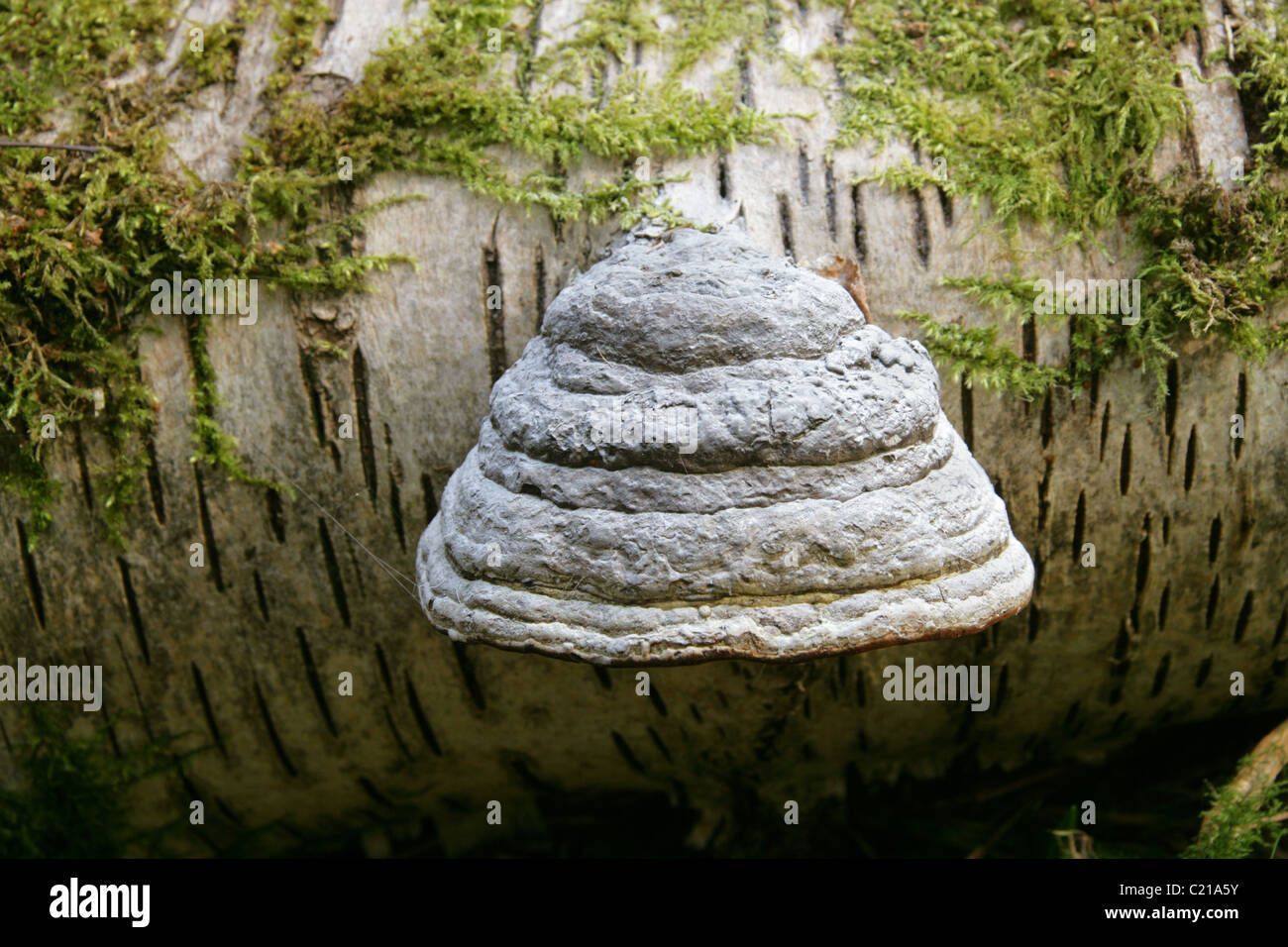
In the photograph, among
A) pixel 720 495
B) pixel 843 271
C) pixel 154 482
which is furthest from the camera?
pixel 154 482

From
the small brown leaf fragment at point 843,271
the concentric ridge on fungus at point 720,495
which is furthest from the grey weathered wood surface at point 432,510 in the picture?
the concentric ridge on fungus at point 720,495

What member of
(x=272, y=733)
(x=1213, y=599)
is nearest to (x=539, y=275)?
(x=272, y=733)

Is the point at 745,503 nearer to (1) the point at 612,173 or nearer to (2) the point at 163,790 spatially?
(1) the point at 612,173

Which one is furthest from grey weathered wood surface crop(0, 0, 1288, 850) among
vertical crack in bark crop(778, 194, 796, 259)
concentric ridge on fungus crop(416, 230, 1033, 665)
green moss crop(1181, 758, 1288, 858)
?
concentric ridge on fungus crop(416, 230, 1033, 665)

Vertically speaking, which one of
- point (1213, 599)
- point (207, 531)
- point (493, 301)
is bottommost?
point (1213, 599)

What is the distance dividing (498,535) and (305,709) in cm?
158

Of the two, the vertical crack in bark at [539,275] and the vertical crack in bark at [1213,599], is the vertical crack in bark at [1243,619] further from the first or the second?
the vertical crack in bark at [539,275]

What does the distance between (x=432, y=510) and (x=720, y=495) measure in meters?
1.28

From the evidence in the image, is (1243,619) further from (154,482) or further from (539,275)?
(154,482)

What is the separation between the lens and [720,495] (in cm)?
210

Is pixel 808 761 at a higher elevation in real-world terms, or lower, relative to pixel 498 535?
lower

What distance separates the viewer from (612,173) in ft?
9.47

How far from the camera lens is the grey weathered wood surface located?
2.92 m

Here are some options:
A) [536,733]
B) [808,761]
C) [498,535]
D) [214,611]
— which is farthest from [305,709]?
[808,761]
